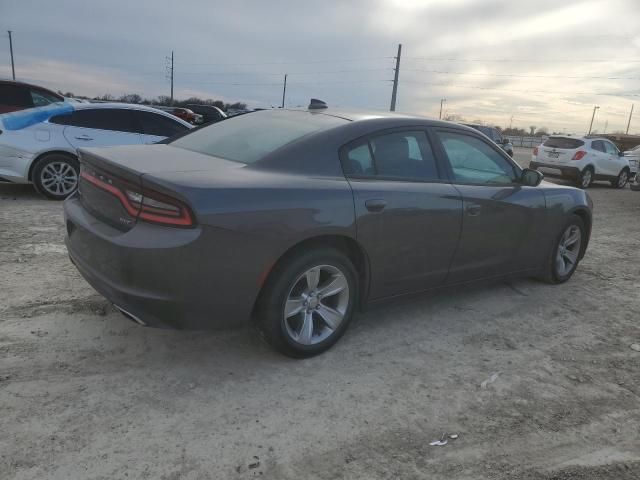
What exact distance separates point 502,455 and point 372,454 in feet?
2.14

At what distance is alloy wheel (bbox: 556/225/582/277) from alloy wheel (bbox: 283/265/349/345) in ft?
8.95

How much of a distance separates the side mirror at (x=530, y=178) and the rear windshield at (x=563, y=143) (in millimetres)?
12183

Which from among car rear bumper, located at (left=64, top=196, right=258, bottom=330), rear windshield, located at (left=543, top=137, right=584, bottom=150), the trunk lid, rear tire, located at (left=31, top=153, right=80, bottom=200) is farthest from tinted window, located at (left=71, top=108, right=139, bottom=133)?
rear windshield, located at (left=543, top=137, right=584, bottom=150)

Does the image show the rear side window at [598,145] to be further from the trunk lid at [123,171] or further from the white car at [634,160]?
the trunk lid at [123,171]

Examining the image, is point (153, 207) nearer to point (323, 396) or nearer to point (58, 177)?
point (323, 396)

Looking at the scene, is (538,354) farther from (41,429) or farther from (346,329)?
(41,429)

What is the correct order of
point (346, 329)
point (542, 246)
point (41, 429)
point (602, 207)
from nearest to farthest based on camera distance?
1. point (41, 429)
2. point (346, 329)
3. point (542, 246)
4. point (602, 207)

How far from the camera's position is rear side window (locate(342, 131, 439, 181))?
339cm

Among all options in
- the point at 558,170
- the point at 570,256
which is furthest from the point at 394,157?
the point at 558,170

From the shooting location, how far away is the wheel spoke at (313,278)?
3.14m

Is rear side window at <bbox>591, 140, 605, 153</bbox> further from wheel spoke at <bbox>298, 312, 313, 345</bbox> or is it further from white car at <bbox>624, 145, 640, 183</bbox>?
wheel spoke at <bbox>298, 312, 313, 345</bbox>

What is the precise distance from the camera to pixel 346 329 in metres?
3.55

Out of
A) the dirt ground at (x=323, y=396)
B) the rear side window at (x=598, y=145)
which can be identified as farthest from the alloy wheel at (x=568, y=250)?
the rear side window at (x=598, y=145)

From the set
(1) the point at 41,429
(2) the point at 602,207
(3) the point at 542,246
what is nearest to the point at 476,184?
(3) the point at 542,246
